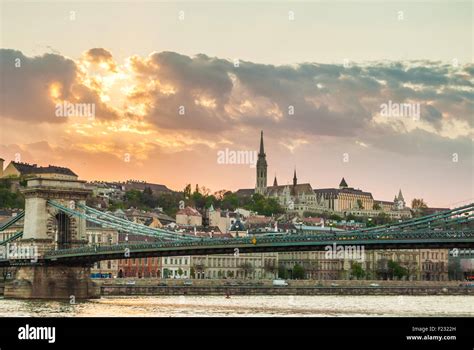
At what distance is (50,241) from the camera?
8238cm

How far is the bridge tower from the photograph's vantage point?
78062 mm

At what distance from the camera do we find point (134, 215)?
14112cm

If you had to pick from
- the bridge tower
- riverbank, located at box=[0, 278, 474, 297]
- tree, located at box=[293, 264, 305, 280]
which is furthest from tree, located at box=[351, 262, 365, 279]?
the bridge tower

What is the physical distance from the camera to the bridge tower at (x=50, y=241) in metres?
78.1

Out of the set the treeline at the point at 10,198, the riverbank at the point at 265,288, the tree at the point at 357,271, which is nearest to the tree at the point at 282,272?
the tree at the point at 357,271

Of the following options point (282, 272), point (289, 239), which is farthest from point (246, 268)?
point (289, 239)

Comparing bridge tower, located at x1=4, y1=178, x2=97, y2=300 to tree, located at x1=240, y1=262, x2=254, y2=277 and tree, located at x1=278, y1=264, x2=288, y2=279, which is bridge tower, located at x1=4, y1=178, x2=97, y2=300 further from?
tree, located at x1=278, y1=264, x2=288, y2=279

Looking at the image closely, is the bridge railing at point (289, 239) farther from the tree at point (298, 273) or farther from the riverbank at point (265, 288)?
the tree at point (298, 273)

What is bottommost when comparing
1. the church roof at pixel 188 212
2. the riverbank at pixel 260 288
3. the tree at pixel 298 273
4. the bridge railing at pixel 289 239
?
the riverbank at pixel 260 288

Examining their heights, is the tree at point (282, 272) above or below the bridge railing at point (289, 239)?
above

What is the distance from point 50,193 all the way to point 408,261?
7747cm
